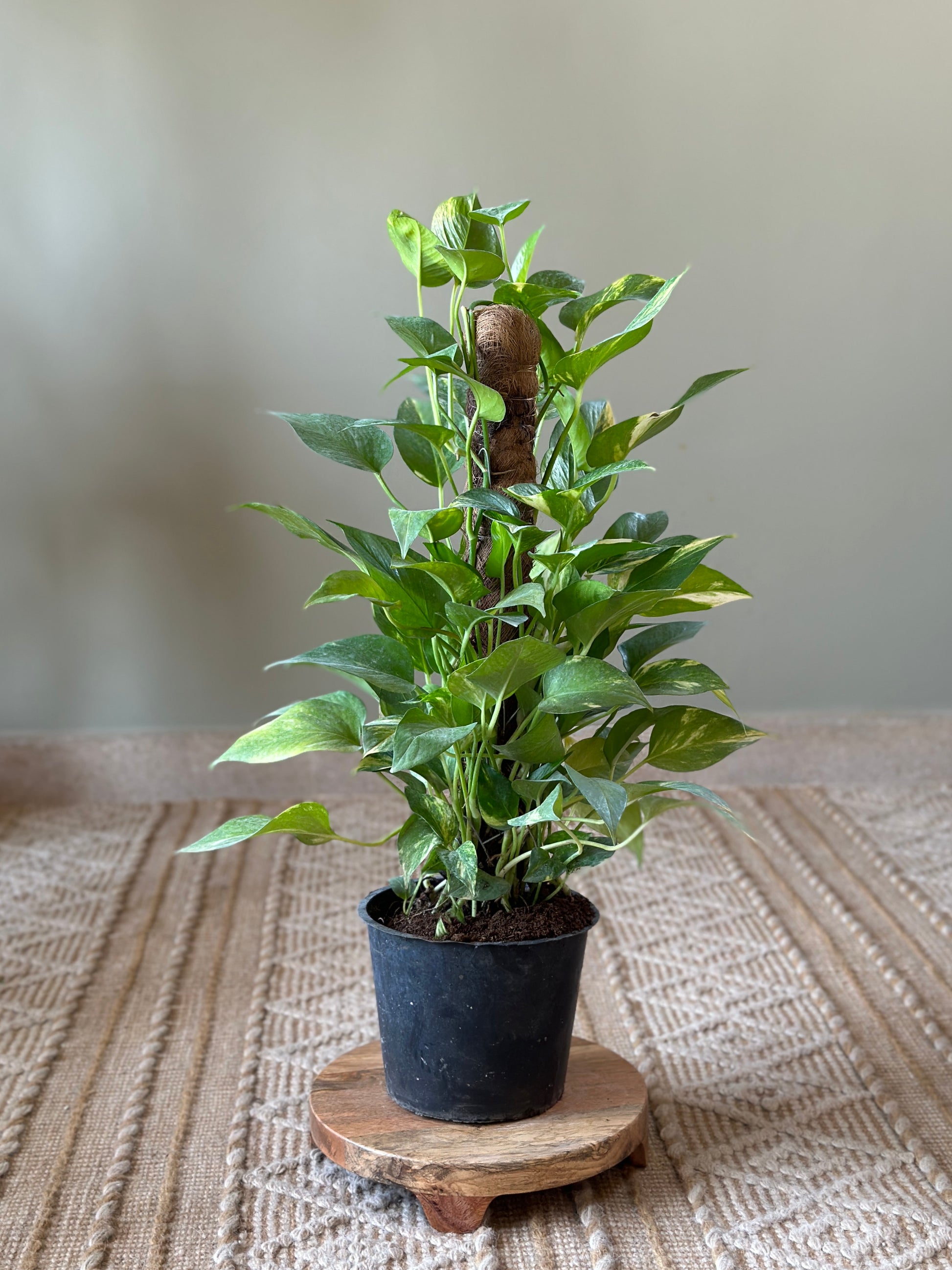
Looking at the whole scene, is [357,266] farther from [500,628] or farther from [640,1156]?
[640,1156]

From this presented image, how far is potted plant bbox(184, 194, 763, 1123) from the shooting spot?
877mm

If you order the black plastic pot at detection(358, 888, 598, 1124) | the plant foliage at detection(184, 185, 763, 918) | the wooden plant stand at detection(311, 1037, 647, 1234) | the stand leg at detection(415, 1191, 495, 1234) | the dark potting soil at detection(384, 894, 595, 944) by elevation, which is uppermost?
the plant foliage at detection(184, 185, 763, 918)

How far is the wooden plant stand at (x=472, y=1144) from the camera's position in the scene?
88cm

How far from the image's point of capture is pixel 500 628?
3.14 feet

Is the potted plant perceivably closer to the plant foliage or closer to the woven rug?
the plant foliage

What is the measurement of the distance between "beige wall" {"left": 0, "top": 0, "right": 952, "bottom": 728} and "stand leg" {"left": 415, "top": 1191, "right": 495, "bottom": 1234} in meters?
1.32

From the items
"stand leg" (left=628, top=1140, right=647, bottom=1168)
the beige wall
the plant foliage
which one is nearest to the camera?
the plant foliage

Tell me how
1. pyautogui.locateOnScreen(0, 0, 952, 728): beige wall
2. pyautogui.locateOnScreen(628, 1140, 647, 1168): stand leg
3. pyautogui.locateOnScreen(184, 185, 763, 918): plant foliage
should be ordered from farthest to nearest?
pyautogui.locateOnScreen(0, 0, 952, 728): beige wall
pyautogui.locateOnScreen(628, 1140, 647, 1168): stand leg
pyautogui.locateOnScreen(184, 185, 763, 918): plant foliage

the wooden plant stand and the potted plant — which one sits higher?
the potted plant

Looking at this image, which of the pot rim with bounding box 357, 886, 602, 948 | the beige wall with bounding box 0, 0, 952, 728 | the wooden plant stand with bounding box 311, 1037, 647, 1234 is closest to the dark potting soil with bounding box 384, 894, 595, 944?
the pot rim with bounding box 357, 886, 602, 948

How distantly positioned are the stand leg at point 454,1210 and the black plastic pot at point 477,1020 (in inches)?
2.6

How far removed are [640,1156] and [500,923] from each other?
281mm

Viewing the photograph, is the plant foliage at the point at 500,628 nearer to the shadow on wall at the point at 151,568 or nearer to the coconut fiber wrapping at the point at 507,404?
the coconut fiber wrapping at the point at 507,404

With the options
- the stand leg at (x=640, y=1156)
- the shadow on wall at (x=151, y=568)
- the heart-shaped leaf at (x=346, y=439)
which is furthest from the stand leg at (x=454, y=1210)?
the shadow on wall at (x=151, y=568)
